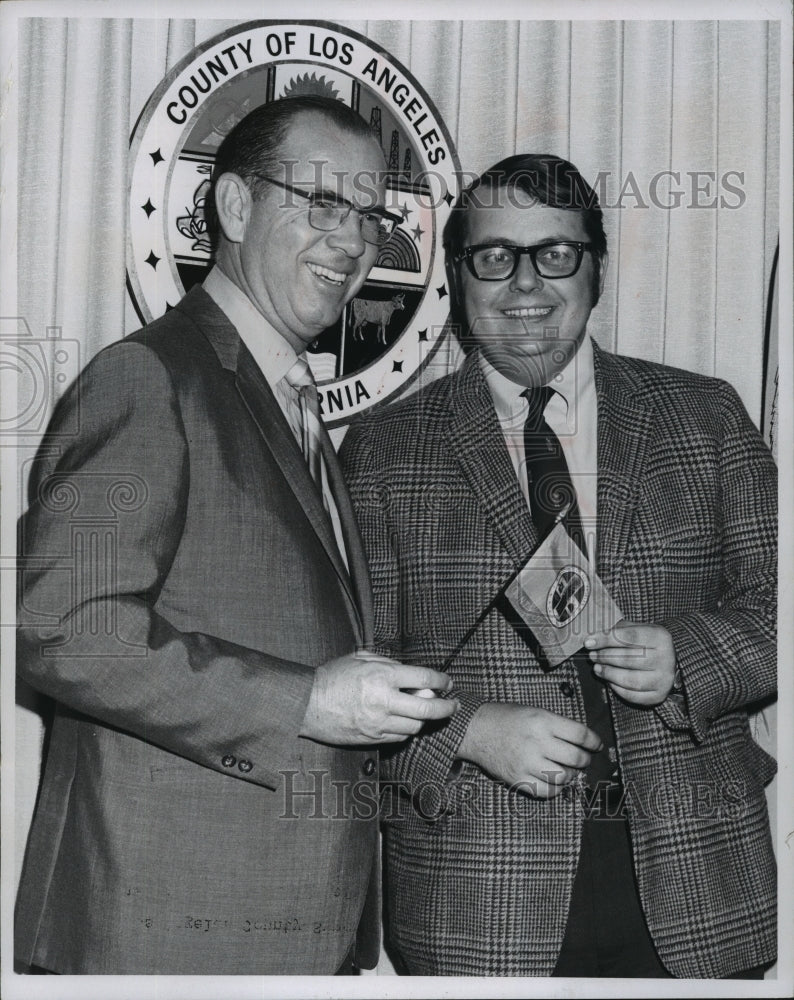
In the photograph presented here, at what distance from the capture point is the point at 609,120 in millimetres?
2016

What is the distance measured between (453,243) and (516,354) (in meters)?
0.22

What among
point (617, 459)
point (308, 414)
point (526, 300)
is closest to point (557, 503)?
point (617, 459)

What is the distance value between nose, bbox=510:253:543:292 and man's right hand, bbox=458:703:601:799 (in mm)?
696

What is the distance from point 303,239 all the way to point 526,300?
1.27ft

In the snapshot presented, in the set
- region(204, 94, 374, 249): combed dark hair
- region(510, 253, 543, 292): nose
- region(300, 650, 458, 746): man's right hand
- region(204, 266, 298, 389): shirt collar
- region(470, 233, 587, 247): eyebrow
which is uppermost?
region(204, 94, 374, 249): combed dark hair

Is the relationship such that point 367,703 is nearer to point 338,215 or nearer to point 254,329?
point 254,329

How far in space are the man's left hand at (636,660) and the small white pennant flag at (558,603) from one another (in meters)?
0.03

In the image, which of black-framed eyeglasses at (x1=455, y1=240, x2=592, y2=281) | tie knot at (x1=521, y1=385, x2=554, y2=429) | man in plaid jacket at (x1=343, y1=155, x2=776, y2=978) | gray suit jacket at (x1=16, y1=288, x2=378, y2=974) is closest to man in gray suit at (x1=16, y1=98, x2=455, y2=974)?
gray suit jacket at (x1=16, y1=288, x2=378, y2=974)

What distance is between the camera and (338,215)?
190cm

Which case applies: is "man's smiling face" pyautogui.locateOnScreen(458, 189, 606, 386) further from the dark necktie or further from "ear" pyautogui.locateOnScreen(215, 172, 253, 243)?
"ear" pyautogui.locateOnScreen(215, 172, 253, 243)

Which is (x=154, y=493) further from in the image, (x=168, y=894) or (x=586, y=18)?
(x=586, y=18)

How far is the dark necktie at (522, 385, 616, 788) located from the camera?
74.2 inches

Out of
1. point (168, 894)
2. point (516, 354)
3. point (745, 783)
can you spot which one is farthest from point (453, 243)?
point (168, 894)

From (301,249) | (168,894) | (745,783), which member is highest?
(301,249)
